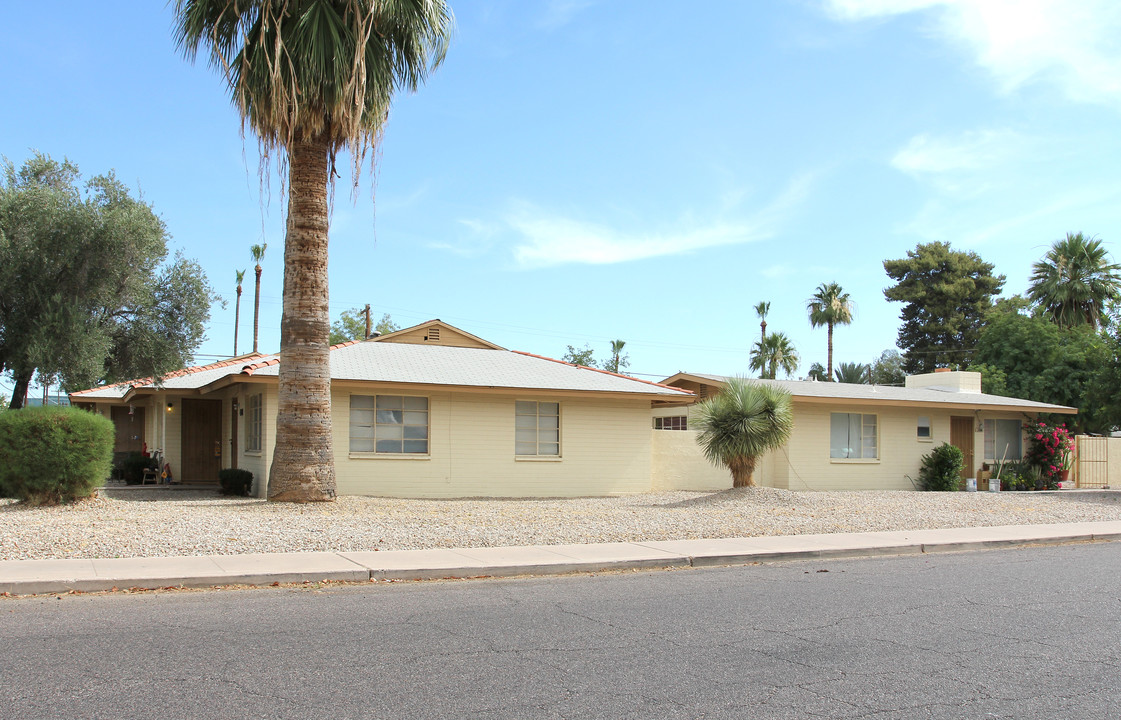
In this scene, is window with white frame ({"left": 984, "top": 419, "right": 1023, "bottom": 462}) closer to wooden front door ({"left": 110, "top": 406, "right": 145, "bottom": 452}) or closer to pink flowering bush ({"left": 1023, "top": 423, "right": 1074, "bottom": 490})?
pink flowering bush ({"left": 1023, "top": 423, "right": 1074, "bottom": 490})

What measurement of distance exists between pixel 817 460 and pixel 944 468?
3686 millimetres

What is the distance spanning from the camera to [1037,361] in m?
39.7

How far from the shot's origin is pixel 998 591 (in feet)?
30.8

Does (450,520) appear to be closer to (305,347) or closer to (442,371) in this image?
(305,347)

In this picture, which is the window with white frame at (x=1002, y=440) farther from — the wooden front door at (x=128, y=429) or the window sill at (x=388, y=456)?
the wooden front door at (x=128, y=429)

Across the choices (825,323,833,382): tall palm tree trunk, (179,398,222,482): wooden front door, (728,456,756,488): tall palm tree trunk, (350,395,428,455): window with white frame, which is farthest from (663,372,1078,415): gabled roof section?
(825,323,833,382): tall palm tree trunk

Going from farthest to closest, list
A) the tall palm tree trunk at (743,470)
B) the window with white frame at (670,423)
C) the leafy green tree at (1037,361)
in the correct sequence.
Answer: the leafy green tree at (1037,361) < the window with white frame at (670,423) < the tall palm tree trunk at (743,470)

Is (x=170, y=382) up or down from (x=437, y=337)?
down

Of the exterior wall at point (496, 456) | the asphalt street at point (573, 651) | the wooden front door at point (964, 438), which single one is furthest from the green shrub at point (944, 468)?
the asphalt street at point (573, 651)

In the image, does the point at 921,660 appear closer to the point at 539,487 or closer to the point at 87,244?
the point at 539,487

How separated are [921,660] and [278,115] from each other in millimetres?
12313

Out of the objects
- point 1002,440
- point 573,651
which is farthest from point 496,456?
point 1002,440

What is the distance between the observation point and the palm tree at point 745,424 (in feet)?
60.5

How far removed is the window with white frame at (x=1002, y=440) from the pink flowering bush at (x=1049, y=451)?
542mm
